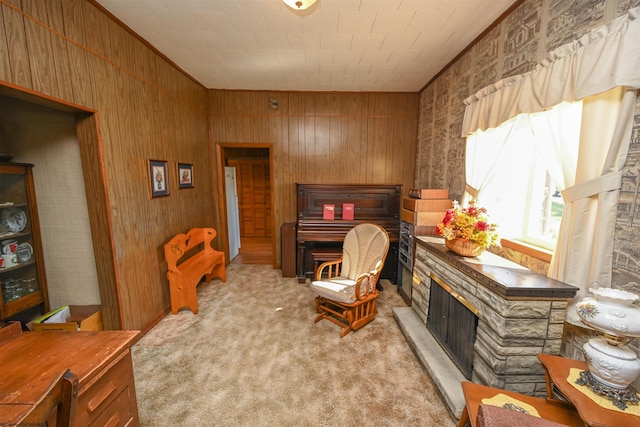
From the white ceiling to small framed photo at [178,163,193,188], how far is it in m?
1.27

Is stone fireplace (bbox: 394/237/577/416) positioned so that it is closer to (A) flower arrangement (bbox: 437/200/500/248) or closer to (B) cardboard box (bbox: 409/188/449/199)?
(A) flower arrangement (bbox: 437/200/500/248)

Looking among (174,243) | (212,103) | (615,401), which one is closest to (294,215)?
(174,243)

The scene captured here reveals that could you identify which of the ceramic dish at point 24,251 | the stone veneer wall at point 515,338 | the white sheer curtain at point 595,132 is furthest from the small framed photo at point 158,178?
the white sheer curtain at point 595,132

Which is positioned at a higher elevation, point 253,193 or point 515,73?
point 515,73

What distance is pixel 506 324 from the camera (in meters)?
1.46

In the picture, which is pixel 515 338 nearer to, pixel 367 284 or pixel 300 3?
pixel 367 284

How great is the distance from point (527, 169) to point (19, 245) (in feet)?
14.3

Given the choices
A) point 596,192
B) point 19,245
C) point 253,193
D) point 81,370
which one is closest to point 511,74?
point 596,192

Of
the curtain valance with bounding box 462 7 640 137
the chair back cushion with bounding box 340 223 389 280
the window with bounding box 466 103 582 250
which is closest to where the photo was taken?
the curtain valance with bounding box 462 7 640 137

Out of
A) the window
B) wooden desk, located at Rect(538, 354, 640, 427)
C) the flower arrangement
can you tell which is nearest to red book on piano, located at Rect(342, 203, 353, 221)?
the window

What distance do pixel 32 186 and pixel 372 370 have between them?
3257 mm

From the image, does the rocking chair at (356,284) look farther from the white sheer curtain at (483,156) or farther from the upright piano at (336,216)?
the white sheer curtain at (483,156)

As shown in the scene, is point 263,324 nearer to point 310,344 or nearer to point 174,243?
point 310,344

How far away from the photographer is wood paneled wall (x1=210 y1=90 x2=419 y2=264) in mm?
4020
